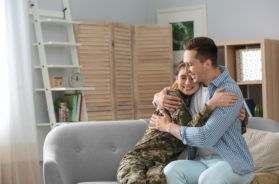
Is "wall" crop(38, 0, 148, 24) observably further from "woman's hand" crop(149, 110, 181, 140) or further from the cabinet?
"woman's hand" crop(149, 110, 181, 140)

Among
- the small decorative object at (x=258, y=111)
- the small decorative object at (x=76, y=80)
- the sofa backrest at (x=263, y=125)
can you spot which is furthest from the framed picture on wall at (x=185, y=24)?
the sofa backrest at (x=263, y=125)

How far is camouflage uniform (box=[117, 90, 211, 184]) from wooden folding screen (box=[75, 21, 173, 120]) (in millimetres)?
2330

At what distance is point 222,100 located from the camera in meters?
2.56

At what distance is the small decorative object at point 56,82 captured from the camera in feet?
15.6

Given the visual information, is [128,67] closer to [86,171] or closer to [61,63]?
[61,63]

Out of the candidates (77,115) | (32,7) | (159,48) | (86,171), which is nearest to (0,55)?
(32,7)

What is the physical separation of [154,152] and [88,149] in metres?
0.54

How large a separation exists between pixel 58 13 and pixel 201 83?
245cm

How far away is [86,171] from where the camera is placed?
3.19 meters

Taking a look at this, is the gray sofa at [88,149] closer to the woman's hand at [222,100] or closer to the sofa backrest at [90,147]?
the sofa backrest at [90,147]

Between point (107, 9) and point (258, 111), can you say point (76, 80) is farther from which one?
point (258, 111)

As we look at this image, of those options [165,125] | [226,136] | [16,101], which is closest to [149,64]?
[16,101]

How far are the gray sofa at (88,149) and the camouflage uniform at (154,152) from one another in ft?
1.07

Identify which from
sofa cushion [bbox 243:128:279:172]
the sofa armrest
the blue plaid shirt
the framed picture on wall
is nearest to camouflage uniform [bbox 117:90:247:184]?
the blue plaid shirt
